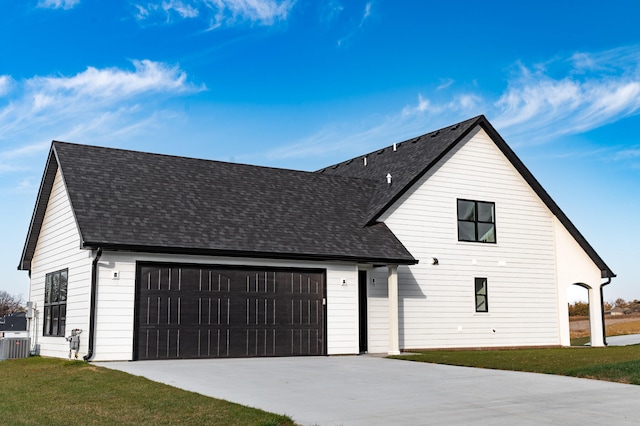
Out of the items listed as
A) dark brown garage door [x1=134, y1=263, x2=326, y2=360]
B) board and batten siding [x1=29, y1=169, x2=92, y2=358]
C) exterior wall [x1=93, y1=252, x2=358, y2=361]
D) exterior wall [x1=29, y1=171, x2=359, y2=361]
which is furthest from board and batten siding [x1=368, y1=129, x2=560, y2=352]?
board and batten siding [x1=29, y1=169, x2=92, y2=358]

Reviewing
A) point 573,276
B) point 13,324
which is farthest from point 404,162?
point 13,324

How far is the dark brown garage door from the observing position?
1716 cm

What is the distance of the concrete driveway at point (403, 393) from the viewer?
884 cm

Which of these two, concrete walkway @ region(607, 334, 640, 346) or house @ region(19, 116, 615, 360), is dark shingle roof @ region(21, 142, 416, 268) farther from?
concrete walkway @ region(607, 334, 640, 346)

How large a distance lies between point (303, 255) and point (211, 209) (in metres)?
2.86

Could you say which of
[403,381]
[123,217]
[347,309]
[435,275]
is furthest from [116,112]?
[403,381]

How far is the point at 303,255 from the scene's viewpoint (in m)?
18.7

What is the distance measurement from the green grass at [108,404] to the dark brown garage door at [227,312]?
3.30 metres

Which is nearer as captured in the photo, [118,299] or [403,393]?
[403,393]

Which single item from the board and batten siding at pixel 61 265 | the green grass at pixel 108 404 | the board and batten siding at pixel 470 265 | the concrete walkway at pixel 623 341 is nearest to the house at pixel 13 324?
the board and batten siding at pixel 61 265

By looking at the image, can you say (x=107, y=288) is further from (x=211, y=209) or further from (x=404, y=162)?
(x=404, y=162)

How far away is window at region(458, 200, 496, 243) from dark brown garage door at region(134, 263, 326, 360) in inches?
239

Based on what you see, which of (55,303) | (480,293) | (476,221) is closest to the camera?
(55,303)

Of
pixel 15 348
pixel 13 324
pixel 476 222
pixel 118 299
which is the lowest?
pixel 15 348
